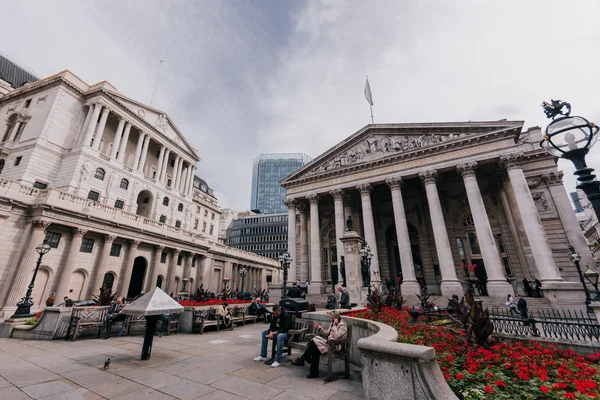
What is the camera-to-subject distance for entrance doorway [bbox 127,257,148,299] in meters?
28.0

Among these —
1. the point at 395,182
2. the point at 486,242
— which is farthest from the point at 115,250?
the point at 486,242

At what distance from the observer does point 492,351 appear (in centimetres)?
505

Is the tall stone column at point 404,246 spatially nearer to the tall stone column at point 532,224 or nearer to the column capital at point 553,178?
the tall stone column at point 532,224

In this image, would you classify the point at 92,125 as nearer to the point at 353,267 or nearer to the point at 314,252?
the point at 314,252

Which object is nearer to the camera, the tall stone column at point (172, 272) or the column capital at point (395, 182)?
the column capital at point (395, 182)

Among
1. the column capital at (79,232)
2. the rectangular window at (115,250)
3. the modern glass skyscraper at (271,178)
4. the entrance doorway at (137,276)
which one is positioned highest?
the modern glass skyscraper at (271,178)

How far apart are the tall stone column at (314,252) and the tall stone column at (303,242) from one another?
1.61 metres

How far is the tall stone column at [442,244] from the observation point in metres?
20.3

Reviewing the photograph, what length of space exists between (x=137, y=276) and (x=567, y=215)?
4336cm

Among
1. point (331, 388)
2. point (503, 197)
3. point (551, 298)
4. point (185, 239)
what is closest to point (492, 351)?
point (331, 388)

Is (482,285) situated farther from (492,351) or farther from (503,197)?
(492,351)

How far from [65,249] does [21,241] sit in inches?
114

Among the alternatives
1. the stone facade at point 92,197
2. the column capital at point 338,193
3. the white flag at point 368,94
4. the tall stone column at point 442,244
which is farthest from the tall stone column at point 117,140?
the tall stone column at point 442,244

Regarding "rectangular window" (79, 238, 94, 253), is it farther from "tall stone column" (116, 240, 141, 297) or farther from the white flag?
the white flag
